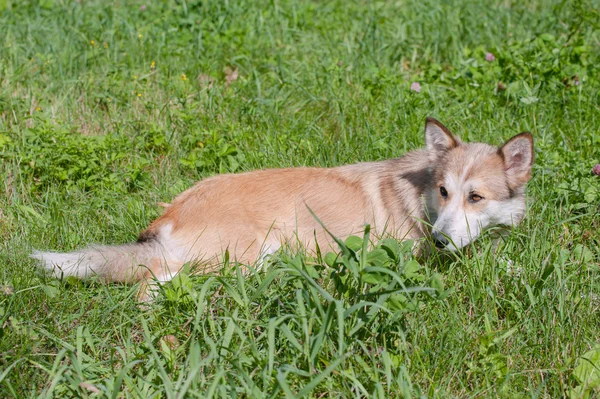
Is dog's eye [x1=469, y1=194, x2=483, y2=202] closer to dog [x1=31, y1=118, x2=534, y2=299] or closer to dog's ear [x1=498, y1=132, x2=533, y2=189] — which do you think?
dog [x1=31, y1=118, x2=534, y2=299]

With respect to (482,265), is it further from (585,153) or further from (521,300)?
(585,153)

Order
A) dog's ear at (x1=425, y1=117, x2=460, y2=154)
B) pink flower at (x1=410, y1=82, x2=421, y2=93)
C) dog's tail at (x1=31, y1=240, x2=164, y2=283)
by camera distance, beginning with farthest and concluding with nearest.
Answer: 1. pink flower at (x1=410, y1=82, x2=421, y2=93)
2. dog's ear at (x1=425, y1=117, x2=460, y2=154)
3. dog's tail at (x1=31, y1=240, x2=164, y2=283)

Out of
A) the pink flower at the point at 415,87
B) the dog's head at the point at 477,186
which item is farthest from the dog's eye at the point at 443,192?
the pink flower at the point at 415,87

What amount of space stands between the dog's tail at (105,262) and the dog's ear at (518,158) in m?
2.22

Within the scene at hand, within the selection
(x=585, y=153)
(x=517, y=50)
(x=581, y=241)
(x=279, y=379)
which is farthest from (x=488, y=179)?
(x=517, y=50)

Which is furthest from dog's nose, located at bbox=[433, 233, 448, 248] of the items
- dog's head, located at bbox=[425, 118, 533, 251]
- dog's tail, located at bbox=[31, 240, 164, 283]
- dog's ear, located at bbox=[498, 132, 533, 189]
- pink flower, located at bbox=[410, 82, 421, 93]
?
pink flower, located at bbox=[410, 82, 421, 93]

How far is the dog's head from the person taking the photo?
3994mm

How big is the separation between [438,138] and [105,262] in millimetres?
2196

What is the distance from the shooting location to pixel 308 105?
571 centimetres

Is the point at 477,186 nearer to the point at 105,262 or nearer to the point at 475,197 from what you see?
the point at 475,197

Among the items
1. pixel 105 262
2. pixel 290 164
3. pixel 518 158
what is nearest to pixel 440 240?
pixel 518 158

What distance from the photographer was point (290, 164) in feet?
16.5

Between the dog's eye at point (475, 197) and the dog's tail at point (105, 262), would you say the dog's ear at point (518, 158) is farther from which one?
the dog's tail at point (105, 262)

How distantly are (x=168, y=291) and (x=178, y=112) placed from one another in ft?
7.82
